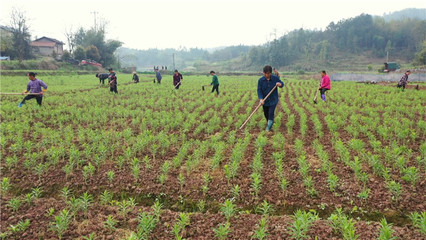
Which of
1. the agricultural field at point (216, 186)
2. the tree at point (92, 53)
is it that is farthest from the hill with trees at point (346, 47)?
the agricultural field at point (216, 186)

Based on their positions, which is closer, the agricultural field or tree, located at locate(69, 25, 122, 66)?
the agricultural field

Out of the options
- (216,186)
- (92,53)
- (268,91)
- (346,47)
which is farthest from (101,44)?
(346,47)

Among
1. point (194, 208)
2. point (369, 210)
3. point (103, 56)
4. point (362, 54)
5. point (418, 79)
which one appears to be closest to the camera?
point (369, 210)

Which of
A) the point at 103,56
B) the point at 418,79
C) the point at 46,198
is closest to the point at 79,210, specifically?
the point at 46,198

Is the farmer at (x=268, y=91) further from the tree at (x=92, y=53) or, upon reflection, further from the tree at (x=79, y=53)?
Answer: the tree at (x=92, y=53)

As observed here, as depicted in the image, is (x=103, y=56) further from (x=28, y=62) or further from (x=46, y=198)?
(x=46, y=198)

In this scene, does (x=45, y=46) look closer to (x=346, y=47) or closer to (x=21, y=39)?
(x=21, y=39)

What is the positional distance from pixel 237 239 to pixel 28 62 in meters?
42.8

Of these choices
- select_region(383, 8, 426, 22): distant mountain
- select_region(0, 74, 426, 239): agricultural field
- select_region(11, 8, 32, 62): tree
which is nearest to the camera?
select_region(0, 74, 426, 239): agricultural field

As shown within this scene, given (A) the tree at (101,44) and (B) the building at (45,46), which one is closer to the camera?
(B) the building at (45,46)

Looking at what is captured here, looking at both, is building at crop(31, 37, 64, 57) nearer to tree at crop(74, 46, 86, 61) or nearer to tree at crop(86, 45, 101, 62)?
tree at crop(74, 46, 86, 61)

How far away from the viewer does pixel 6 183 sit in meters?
4.54

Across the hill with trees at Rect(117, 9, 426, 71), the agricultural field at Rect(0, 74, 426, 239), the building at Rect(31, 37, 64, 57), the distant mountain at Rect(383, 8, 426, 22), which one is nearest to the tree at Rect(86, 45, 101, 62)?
the building at Rect(31, 37, 64, 57)

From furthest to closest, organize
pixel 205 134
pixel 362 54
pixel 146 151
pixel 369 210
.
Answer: pixel 362 54 → pixel 205 134 → pixel 146 151 → pixel 369 210
